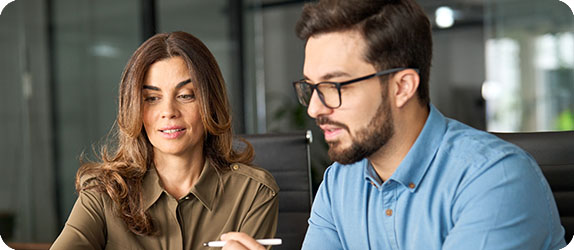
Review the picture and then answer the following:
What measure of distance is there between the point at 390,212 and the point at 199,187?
69 centimetres

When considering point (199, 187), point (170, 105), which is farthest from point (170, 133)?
point (199, 187)

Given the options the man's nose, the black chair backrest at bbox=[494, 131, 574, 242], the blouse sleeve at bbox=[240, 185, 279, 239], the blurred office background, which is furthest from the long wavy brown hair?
the blurred office background

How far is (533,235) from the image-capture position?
106 centimetres

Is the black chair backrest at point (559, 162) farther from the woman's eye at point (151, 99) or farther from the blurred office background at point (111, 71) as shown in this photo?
the blurred office background at point (111, 71)

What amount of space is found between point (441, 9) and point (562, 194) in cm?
387

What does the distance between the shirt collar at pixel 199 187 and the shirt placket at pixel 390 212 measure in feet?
2.13

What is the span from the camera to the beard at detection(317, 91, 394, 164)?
1242 millimetres

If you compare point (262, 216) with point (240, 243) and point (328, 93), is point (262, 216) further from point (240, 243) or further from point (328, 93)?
point (328, 93)

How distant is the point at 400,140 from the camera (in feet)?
4.23

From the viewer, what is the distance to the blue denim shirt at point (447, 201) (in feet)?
3.44

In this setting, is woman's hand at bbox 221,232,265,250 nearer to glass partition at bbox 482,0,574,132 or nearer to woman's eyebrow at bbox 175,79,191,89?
woman's eyebrow at bbox 175,79,191,89

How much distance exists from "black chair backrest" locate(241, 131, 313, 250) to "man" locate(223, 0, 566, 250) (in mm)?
795

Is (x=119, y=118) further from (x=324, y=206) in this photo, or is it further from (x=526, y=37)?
(x=526, y=37)

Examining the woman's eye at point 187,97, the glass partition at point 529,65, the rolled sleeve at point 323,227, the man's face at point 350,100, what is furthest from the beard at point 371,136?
the glass partition at point 529,65
